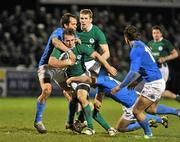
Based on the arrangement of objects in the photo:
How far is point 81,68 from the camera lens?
38.4ft

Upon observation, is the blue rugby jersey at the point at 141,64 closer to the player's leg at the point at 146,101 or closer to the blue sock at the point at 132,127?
the player's leg at the point at 146,101

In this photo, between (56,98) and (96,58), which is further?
(56,98)

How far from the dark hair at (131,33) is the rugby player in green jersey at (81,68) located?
35.0 inches

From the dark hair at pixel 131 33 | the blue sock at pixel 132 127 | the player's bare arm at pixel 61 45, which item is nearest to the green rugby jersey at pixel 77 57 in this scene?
the player's bare arm at pixel 61 45

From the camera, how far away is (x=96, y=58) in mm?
11531

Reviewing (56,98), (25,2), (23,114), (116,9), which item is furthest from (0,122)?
(116,9)

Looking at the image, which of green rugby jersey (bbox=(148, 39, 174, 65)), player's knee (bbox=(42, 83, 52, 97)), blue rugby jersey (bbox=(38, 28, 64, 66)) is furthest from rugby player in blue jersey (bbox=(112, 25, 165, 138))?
green rugby jersey (bbox=(148, 39, 174, 65))

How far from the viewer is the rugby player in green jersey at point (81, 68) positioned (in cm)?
1109

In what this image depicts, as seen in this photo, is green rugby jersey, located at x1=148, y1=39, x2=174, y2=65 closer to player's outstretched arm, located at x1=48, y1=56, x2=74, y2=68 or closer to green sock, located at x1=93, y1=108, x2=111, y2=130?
green sock, located at x1=93, y1=108, x2=111, y2=130

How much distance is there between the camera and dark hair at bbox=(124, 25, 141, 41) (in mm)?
10617

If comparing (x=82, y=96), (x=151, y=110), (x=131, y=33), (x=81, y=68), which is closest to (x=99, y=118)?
(x=82, y=96)

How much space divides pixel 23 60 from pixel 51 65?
15837 mm

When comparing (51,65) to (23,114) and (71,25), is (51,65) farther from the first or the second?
(23,114)

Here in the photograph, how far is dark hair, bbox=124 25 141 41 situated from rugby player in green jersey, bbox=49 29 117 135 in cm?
89
